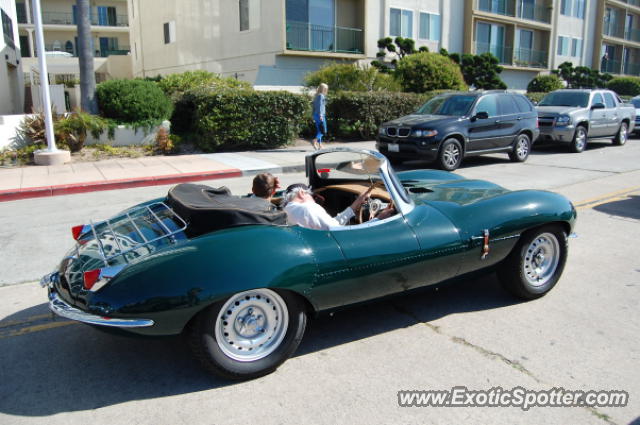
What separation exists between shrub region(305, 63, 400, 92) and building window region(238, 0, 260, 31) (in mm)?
7205

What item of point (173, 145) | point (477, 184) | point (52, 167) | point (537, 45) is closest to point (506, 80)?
point (537, 45)

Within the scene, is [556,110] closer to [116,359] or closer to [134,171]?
[134,171]

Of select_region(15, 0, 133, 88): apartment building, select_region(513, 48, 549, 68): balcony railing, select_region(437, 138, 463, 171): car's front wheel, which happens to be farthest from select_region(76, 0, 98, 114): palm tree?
select_region(513, 48, 549, 68): balcony railing

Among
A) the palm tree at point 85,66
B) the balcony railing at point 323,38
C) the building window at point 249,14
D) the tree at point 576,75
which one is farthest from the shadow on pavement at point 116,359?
the tree at point 576,75

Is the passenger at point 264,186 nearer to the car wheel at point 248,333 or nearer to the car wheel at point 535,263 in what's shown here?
the car wheel at point 248,333

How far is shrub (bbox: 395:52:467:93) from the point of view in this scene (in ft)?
71.7

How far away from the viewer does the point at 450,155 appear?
11742mm

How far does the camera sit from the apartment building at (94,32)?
137ft

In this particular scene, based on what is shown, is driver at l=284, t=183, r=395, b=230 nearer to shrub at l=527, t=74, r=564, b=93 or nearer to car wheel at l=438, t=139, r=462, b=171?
car wheel at l=438, t=139, r=462, b=171

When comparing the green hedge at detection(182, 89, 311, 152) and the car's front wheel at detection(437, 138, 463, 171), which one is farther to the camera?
the green hedge at detection(182, 89, 311, 152)

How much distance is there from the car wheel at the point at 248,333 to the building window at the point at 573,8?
4397 centimetres

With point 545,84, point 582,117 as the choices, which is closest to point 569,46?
point 545,84

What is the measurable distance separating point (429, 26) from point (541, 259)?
1100 inches

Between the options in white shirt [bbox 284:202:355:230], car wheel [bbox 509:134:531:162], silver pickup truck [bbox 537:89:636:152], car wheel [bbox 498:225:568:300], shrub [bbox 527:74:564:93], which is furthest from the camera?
shrub [bbox 527:74:564:93]
